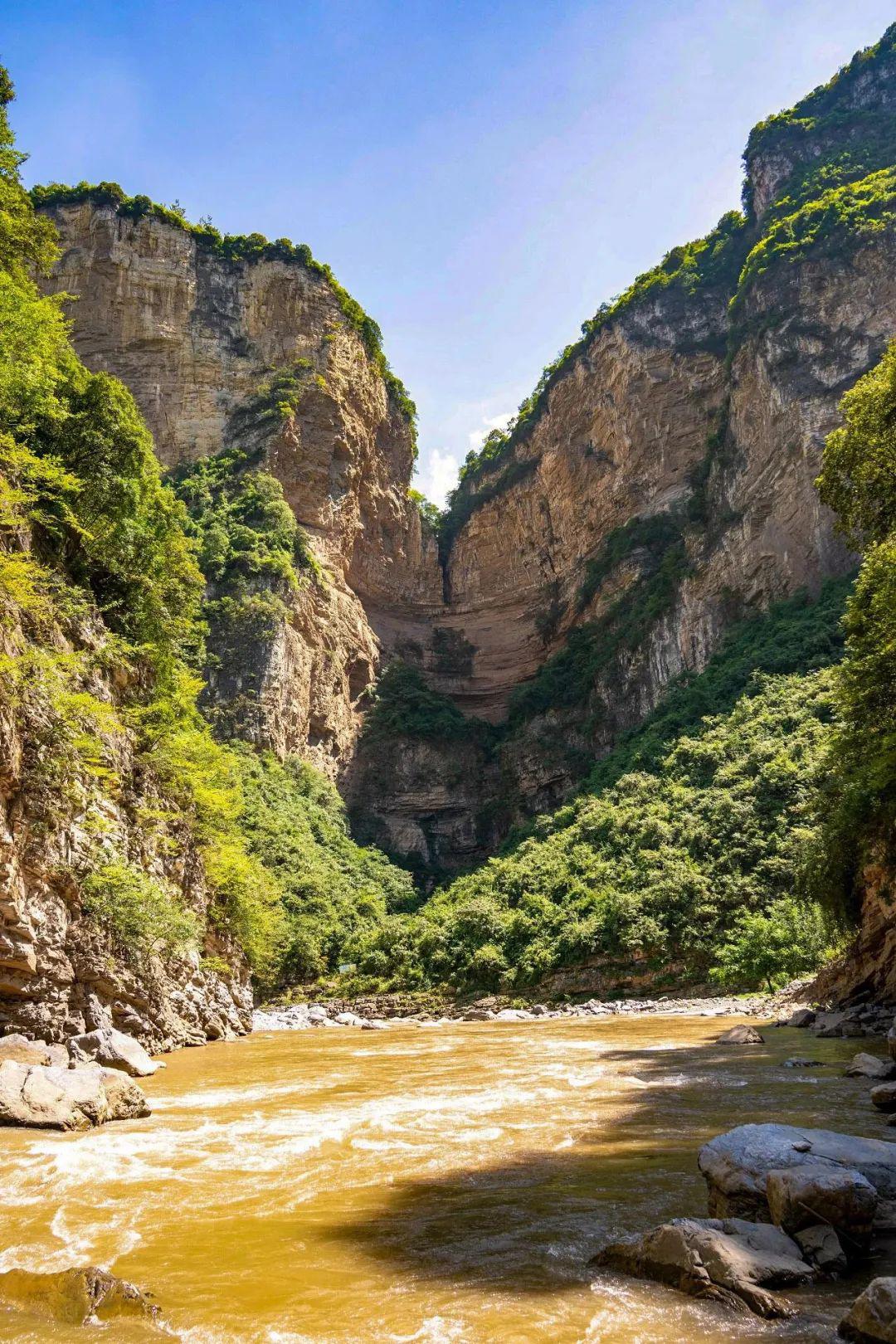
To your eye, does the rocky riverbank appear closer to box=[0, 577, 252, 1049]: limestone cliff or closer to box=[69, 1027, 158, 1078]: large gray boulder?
box=[0, 577, 252, 1049]: limestone cliff

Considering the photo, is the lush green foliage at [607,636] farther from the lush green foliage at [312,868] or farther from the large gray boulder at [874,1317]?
the large gray boulder at [874,1317]

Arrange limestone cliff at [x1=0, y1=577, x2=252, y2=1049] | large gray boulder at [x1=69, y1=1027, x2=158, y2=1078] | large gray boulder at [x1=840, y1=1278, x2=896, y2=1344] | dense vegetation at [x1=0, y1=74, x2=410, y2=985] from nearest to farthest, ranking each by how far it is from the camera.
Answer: large gray boulder at [x1=840, y1=1278, x2=896, y2=1344] < limestone cliff at [x1=0, y1=577, x2=252, y2=1049] < large gray boulder at [x1=69, y1=1027, x2=158, y2=1078] < dense vegetation at [x1=0, y1=74, x2=410, y2=985]

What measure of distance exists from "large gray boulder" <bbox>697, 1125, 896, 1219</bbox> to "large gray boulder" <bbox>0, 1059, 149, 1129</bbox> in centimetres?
610

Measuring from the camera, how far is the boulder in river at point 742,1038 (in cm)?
1264

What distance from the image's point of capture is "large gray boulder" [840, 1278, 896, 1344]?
274cm

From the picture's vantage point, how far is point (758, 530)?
41.9 m

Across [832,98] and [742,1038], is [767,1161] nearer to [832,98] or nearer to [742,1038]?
[742,1038]

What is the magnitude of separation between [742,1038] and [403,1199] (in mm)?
9490

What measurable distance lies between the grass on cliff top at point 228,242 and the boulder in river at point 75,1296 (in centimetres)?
6211

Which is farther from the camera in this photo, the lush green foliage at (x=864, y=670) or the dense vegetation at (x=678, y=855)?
the dense vegetation at (x=678, y=855)

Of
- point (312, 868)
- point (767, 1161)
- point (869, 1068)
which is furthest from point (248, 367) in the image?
point (767, 1161)

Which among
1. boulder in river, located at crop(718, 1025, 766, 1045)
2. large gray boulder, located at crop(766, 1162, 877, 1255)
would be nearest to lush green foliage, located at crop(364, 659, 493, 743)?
boulder in river, located at crop(718, 1025, 766, 1045)

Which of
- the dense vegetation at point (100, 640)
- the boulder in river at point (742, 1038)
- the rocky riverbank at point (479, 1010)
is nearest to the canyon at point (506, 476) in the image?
the rocky riverbank at point (479, 1010)

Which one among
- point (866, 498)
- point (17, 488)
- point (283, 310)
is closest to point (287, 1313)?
point (17, 488)
